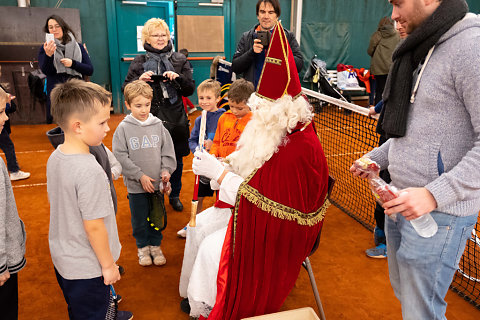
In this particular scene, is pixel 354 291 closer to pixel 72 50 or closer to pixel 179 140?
pixel 179 140

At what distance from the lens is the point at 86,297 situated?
2.05 metres

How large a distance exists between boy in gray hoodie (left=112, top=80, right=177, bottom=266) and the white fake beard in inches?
46.1

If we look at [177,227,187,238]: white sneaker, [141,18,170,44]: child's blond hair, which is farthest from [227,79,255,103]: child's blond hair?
[177,227,187,238]: white sneaker

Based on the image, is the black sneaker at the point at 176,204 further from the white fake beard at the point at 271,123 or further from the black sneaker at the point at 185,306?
the white fake beard at the point at 271,123

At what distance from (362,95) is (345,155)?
5.92 metres

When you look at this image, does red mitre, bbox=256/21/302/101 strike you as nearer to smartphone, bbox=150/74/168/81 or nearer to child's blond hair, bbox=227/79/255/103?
child's blond hair, bbox=227/79/255/103

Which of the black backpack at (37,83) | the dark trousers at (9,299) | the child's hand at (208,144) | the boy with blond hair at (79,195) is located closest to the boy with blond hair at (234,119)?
the child's hand at (208,144)

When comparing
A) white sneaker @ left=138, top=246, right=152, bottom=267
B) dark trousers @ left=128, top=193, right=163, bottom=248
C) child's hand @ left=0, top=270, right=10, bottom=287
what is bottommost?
white sneaker @ left=138, top=246, right=152, bottom=267

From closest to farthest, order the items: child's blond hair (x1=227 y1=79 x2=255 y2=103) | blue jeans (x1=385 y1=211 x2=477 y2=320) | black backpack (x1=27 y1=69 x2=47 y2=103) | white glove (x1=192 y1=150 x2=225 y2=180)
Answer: blue jeans (x1=385 y1=211 x2=477 y2=320)
white glove (x1=192 y1=150 x2=225 y2=180)
child's blond hair (x1=227 y1=79 x2=255 y2=103)
black backpack (x1=27 y1=69 x2=47 y2=103)

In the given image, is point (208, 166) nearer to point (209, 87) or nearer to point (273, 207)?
point (273, 207)

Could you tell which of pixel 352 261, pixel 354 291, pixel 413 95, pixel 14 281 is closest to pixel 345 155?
pixel 352 261

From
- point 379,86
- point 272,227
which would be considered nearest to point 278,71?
point 272,227

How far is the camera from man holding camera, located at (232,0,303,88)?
4094 millimetres

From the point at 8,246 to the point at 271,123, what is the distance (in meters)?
1.54
